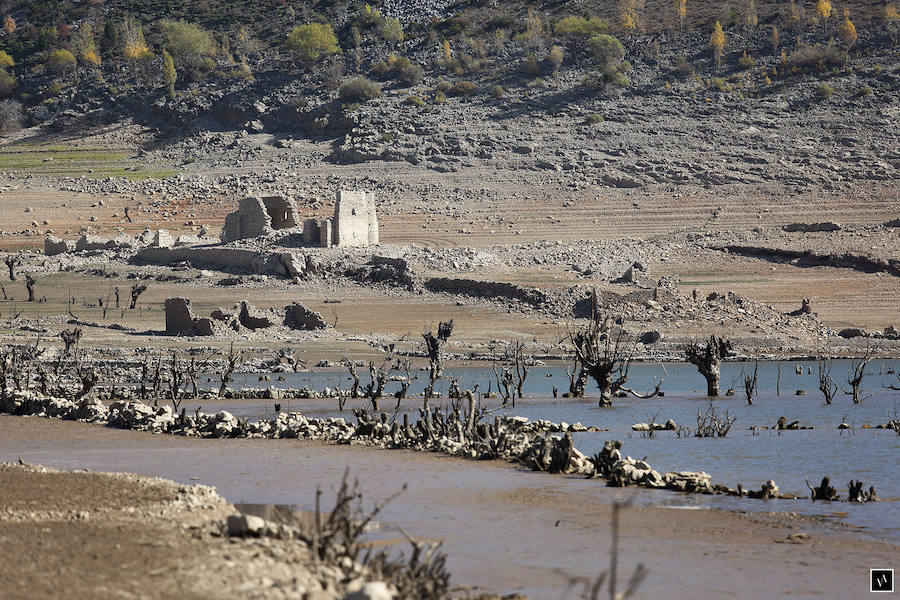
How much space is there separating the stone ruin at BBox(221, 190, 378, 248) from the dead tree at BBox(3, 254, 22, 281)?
829 centimetres

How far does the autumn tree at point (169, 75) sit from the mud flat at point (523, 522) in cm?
7770

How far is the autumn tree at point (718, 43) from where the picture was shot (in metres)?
89.2

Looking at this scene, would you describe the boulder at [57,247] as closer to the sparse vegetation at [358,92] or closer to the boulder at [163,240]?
the boulder at [163,240]

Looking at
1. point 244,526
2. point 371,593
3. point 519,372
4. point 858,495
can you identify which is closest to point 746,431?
point 858,495

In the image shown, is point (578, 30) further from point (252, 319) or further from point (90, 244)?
point (252, 319)

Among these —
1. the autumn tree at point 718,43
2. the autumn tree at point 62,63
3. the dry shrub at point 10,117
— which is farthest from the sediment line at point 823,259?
the autumn tree at point 62,63

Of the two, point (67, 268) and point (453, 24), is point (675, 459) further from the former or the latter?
point (453, 24)

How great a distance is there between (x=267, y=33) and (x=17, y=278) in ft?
208

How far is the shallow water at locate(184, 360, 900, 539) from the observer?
50.2 ft

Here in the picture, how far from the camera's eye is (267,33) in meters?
108

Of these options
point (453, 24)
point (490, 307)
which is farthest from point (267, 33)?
point (490, 307)

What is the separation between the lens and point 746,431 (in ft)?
72.5

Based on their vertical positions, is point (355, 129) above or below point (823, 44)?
below

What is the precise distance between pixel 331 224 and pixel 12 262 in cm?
Result: 1247
